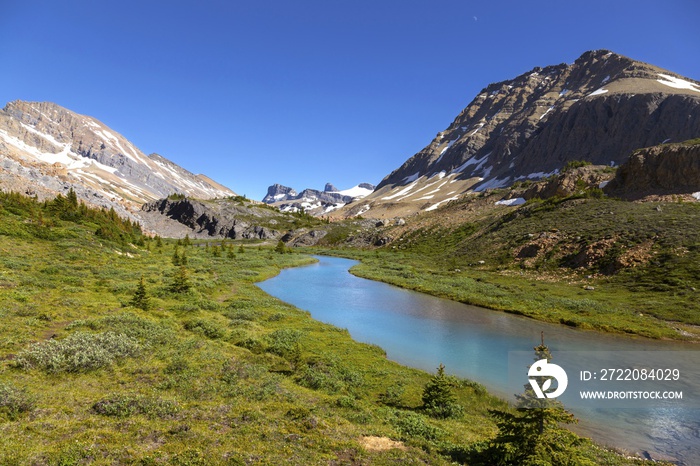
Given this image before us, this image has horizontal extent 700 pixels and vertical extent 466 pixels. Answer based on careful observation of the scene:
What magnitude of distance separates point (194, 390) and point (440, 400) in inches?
513

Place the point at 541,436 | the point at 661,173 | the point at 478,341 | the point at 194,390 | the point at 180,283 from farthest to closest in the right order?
the point at 661,173
the point at 180,283
the point at 478,341
the point at 194,390
the point at 541,436

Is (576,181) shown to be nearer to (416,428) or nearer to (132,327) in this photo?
(416,428)

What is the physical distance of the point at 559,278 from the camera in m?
52.6

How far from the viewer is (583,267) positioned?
172 feet

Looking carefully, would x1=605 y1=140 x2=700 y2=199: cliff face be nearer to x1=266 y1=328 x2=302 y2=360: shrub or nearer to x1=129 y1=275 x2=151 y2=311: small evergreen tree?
x1=266 y1=328 x2=302 y2=360: shrub

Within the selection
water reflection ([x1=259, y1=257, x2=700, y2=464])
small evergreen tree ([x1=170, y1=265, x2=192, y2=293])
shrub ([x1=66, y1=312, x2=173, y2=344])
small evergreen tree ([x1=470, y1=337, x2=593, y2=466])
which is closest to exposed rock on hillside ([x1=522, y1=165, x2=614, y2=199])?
water reflection ([x1=259, y1=257, x2=700, y2=464])

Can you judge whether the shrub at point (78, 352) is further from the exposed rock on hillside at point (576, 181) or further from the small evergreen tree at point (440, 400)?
the exposed rock on hillside at point (576, 181)

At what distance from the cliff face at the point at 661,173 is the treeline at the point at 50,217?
116m

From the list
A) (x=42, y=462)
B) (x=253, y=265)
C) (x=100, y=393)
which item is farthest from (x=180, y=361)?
(x=253, y=265)

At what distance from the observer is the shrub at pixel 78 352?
16562mm

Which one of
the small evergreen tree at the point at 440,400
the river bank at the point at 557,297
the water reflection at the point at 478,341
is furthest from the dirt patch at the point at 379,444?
the river bank at the point at 557,297

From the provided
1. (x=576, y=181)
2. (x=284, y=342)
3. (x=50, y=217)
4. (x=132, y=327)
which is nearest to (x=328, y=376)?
(x=284, y=342)

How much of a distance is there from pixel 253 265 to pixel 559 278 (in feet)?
206

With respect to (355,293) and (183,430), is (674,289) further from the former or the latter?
(183,430)
